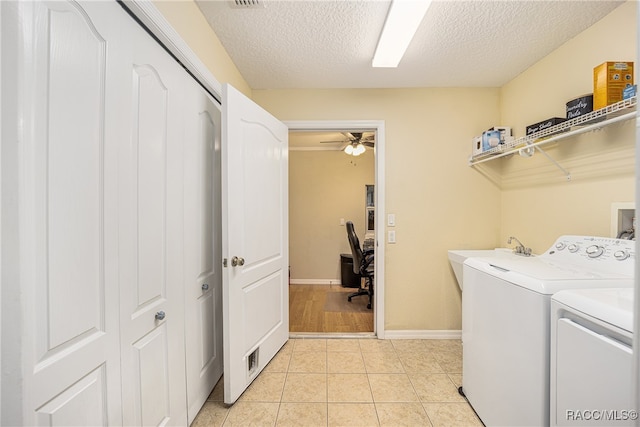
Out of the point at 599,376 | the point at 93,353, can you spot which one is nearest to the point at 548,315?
the point at 599,376

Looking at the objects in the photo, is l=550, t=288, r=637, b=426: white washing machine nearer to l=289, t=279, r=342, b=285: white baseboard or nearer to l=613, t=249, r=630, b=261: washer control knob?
l=613, t=249, r=630, b=261: washer control knob

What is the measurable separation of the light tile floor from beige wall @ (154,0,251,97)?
214 cm

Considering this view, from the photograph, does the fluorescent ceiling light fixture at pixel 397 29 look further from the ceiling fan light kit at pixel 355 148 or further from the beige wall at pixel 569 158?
the ceiling fan light kit at pixel 355 148

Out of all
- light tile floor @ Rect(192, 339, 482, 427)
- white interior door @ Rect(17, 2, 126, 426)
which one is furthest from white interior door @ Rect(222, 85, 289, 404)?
white interior door @ Rect(17, 2, 126, 426)

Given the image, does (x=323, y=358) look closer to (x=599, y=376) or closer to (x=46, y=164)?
(x=599, y=376)

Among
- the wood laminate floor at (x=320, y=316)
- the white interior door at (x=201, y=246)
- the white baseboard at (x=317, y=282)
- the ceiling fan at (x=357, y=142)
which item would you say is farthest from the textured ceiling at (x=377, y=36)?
the white baseboard at (x=317, y=282)

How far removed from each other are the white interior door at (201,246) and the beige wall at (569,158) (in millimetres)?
2409

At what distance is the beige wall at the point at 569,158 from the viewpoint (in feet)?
4.73

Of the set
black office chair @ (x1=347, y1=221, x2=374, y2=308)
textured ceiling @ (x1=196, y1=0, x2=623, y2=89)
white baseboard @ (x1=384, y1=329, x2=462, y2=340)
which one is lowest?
white baseboard @ (x1=384, y1=329, x2=462, y2=340)

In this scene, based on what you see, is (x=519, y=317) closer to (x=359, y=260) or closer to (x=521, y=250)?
(x=521, y=250)

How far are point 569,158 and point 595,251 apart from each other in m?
0.76

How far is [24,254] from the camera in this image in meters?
0.60

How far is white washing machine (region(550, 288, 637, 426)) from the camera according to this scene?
0.78m

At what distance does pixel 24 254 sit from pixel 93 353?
1.32 ft
